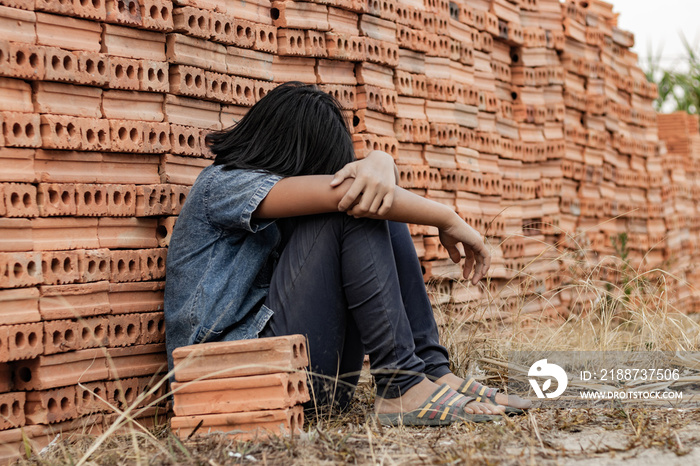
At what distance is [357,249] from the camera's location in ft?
8.79

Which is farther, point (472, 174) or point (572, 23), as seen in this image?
point (572, 23)

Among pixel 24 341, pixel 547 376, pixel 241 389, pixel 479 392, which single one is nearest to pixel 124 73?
pixel 24 341

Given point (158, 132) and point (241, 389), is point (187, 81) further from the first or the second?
point (241, 389)

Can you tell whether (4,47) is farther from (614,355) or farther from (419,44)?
(614,355)

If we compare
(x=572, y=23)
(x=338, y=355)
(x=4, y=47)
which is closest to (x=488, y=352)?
(x=338, y=355)

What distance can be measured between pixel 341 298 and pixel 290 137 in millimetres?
614

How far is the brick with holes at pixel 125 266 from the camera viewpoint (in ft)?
9.75

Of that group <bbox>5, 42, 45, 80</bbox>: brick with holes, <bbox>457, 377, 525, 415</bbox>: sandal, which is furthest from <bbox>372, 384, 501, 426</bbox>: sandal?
<bbox>5, 42, 45, 80</bbox>: brick with holes

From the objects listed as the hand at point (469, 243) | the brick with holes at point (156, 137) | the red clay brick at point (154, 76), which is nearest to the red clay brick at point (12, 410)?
the brick with holes at point (156, 137)

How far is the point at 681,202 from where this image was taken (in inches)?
340

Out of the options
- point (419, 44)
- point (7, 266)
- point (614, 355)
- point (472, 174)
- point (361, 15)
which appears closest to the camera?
point (7, 266)

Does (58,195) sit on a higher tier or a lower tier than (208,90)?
lower

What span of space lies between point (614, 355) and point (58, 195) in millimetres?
2581

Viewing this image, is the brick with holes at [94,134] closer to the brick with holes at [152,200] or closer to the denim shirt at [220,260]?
the brick with holes at [152,200]
